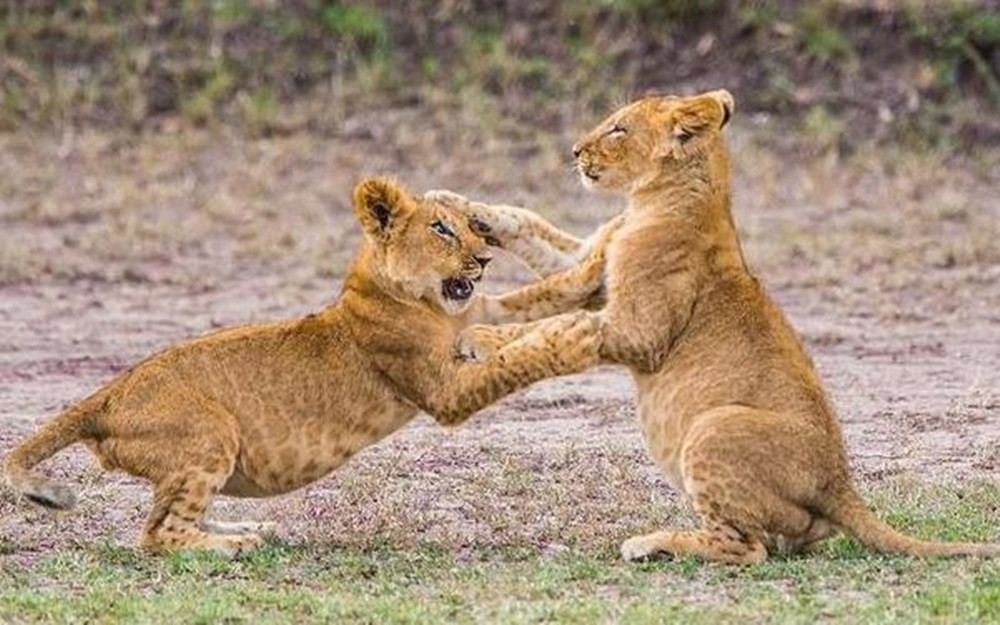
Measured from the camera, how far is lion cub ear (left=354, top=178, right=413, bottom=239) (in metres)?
8.10

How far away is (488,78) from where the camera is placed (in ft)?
56.4

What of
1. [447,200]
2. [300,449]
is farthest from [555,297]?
[300,449]

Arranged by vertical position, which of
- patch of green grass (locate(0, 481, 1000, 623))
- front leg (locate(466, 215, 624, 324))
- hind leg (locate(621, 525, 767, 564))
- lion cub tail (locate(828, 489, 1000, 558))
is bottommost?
patch of green grass (locate(0, 481, 1000, 623))

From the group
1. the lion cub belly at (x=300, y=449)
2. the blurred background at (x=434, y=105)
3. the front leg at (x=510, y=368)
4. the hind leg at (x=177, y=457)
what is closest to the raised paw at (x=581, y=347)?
the front leg at (x=510, y=368)

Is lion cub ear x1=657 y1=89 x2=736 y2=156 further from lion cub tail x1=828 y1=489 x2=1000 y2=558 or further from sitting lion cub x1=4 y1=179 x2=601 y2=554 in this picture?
lion cub tail x1=828 y1=489 x2=1000 y2=558

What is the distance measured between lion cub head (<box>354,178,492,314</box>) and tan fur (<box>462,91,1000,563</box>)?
0.19 meters

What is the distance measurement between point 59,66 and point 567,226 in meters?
4.27

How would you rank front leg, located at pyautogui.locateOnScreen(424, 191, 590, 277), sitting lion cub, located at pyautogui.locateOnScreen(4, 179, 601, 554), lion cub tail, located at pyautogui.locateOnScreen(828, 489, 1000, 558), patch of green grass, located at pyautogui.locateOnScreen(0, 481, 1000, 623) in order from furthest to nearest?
front leg, located at pyautogui.locateOnScreen(424, 191, 590, 277)
sitting lion cub, located at pyautogui.locateOnScreen(4, 179, 601, 554)
lion cub tail, located at pyautogui.locateOnScreen(828, 489, 1000, 558)
patch of green grass, located at pyautogui.locateOnScreen(0, 481, 1000, 623)

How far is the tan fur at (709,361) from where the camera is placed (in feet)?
24.9

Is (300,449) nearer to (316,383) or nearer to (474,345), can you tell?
(316,383)

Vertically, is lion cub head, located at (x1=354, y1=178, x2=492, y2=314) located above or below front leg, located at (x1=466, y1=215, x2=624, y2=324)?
above

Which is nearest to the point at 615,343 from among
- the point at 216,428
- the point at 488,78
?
the point at 216,428

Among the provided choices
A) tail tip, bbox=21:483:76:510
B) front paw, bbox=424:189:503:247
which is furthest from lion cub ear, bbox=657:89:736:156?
tail tip, bbox=21:483:76:510

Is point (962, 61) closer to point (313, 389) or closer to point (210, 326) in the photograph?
point (210, 326)
